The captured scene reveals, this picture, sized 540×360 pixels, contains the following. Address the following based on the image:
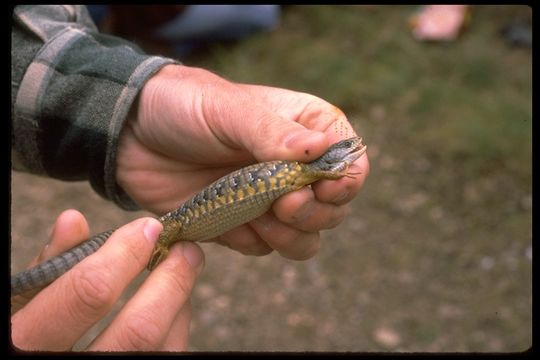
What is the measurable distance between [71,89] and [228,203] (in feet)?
2.95

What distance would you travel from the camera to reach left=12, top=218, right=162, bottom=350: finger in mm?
2260

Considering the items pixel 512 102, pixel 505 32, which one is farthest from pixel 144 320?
pixel 505 32

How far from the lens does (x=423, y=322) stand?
14.2ft

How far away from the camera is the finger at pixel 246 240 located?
9.89 ft

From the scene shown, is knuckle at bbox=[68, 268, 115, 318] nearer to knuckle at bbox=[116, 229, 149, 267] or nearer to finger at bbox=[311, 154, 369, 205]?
knuckle at bbox=[116, 229, 149, 267]

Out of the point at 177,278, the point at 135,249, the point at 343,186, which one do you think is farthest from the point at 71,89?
the point at 343,186

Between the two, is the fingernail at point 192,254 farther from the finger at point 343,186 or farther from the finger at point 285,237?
the finger at point 343,186

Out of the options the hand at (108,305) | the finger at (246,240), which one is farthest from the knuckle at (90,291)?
the finger at (246,240)

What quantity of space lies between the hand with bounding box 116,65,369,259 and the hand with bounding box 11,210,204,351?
52 centimetres

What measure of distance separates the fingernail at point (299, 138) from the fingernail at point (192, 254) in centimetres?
63

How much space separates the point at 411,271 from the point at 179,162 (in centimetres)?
221

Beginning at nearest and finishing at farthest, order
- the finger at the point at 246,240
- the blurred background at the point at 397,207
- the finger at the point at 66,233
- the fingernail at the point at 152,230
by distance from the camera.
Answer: the fingernail at the point at 152,230 → the finger at the point at 66,233 → the finger at the point at 246,240 → the blurred background at the point at 397,207

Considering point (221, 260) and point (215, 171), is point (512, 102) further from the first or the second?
point (215, 171)

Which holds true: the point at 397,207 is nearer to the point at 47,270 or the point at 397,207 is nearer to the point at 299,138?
the point at 299,138
